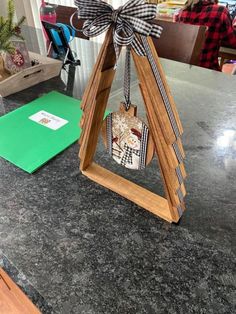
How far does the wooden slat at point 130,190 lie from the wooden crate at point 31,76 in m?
0.51

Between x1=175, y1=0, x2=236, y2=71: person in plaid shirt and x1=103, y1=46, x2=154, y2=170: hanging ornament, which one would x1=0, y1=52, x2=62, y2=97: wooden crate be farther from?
x1=175, y1=0, x2=236, y2=71: person in plaid shirt

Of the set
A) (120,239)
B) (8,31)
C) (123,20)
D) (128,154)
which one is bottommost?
(120,239)

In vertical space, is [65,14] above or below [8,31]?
below

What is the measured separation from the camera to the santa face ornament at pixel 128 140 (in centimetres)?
47

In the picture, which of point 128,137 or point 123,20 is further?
point 128,137

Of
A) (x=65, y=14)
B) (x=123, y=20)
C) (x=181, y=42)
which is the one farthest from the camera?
(x=65, y=14)

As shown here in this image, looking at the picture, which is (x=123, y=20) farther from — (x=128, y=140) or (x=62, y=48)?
(x=62, y=48)

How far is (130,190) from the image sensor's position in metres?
0.56

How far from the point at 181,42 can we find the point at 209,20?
2.52 ft

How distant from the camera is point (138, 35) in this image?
37cm

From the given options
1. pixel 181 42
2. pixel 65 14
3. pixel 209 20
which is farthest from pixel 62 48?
pixel 209 20

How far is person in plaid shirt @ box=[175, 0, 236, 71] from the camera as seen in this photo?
5.92 ft

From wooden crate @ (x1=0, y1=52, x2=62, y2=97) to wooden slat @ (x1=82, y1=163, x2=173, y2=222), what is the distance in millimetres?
513

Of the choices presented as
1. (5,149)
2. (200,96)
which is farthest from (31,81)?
(200,96)
